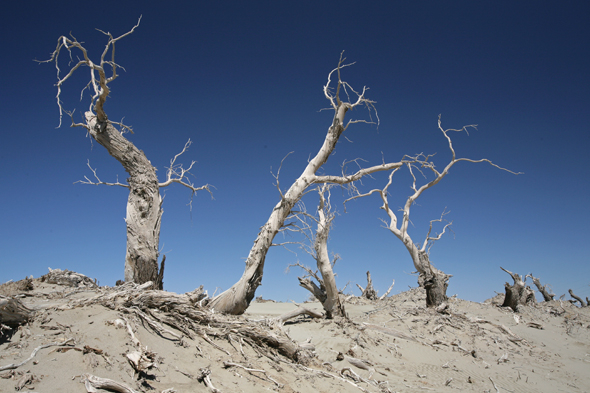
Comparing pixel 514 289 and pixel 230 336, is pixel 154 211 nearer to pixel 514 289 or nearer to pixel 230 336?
pixel 230 336

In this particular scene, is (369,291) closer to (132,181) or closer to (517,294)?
(517,294)

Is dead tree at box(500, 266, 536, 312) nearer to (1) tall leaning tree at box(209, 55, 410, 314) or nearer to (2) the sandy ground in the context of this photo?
(2) the sandy ground

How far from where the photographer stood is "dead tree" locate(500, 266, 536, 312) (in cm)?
1370

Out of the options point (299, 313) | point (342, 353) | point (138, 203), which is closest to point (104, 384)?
point (138, 203)

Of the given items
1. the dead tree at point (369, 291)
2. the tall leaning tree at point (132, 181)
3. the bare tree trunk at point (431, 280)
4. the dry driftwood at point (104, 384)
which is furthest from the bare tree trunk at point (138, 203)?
the dead tree at point (369, 291)

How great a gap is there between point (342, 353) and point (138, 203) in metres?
5.06

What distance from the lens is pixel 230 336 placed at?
4629 mm

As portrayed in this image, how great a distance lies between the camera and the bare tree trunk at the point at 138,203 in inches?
255

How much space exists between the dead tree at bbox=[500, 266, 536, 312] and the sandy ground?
1.63 feet

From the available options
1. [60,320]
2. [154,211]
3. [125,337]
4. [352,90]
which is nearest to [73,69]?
[154,211]

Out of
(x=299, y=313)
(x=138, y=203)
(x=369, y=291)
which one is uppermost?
(x=369, y=291)

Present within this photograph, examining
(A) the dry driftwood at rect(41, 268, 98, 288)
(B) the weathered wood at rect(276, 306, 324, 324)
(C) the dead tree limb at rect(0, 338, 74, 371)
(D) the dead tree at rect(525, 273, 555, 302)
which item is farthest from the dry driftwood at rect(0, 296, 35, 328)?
(D) the dead tree at rect(525, 273, 555, 302)

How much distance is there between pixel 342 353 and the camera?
22.3ft

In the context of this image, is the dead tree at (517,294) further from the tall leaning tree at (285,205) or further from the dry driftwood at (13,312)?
the dry driftwood at (13,312)
